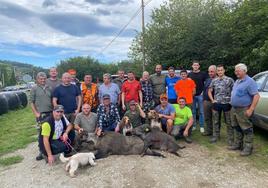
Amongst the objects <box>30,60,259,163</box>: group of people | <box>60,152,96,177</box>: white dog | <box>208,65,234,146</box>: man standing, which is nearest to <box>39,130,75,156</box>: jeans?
<box>30,60,259,163</box>: group of people

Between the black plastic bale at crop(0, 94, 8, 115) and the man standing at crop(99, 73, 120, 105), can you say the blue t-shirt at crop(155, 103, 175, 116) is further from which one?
the black plastic bale at crop(0, 94, 8, 115)

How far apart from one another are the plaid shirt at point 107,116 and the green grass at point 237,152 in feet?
7.29

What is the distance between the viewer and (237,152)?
23.3 ft

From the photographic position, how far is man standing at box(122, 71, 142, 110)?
8.45 metres

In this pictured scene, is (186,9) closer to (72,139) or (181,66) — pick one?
(181,66)

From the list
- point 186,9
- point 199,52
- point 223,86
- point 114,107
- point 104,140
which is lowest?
point 104,140

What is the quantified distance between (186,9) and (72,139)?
16.8 meters

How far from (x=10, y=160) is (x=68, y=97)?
2.04 metres

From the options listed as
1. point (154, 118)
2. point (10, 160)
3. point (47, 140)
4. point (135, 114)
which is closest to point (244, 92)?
point (154, 118)

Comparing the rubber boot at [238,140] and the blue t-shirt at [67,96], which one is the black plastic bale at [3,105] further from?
the rubber boot at [238,140]

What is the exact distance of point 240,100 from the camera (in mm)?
6684

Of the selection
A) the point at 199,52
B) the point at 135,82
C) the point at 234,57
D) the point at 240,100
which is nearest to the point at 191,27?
the point at 199,52

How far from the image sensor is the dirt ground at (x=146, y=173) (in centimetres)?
545

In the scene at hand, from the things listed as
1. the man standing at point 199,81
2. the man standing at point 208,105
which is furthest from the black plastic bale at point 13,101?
the man standing at point 208,105
